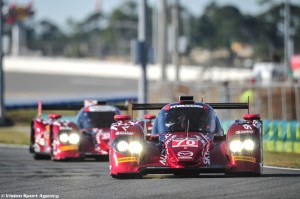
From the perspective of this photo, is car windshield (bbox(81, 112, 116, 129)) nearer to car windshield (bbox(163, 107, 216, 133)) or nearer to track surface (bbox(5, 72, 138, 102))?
car windshield (bbox(163, 107, 216, 133))

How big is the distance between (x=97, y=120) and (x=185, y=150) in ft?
28.5

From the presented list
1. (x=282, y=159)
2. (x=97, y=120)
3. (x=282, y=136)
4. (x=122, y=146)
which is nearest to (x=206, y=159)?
(x=122, y=146)

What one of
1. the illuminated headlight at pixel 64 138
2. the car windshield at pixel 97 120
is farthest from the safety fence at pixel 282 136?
the illuminated headlight at pixel 64 138

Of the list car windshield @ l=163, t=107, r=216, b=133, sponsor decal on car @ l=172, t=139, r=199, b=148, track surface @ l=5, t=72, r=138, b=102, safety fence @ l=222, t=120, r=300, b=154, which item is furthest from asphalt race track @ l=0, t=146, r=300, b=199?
track surface @ l=5, t=72, r=138, b=102

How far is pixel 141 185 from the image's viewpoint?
15.9 m

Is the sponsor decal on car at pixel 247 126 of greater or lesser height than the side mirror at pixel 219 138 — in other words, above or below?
above

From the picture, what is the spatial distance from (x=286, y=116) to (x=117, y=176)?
27.9 metres

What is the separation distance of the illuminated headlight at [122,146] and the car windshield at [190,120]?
1062mm

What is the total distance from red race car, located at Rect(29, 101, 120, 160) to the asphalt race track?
3.43m

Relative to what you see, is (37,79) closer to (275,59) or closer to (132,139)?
(275,59)

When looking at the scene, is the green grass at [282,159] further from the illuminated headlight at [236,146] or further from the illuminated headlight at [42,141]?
the illuminated headlight at [42,141]

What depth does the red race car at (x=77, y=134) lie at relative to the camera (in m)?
23.3

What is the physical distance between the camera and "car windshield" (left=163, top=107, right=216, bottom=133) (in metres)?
17.7

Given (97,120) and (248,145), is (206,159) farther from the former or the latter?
(97,120)
